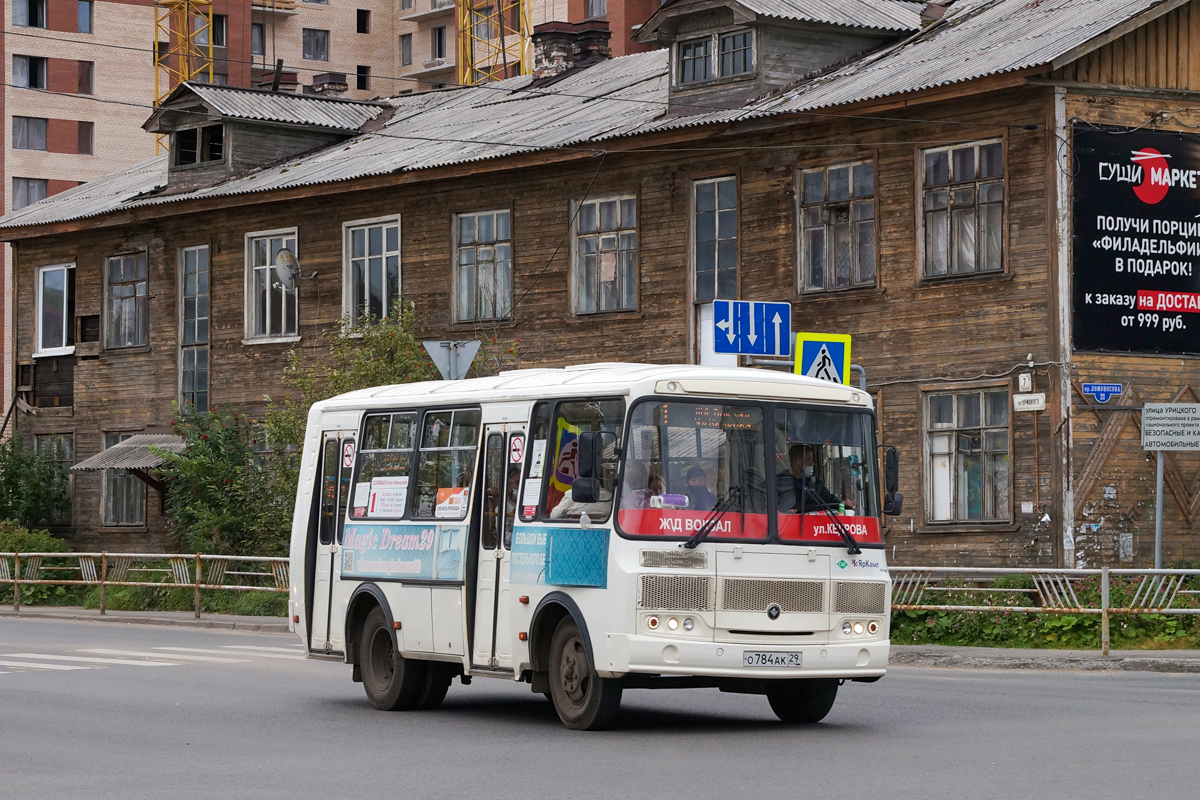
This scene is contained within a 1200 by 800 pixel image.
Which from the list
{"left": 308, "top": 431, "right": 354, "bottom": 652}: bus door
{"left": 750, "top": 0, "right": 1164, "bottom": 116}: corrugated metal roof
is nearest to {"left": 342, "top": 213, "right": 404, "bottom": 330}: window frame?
{"left": 750, "top": 0, "right": 1164, "bottom": 116}: corrugated metal roof

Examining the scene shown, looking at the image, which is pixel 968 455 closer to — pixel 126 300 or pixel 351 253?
pixel 351 253

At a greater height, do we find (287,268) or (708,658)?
(287,268)

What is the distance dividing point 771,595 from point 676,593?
0.74 m

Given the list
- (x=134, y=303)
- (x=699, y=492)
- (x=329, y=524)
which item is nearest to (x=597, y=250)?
(x=134, y=303)

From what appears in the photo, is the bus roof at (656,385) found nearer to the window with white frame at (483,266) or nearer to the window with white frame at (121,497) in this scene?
the window with white frame at (483,266)

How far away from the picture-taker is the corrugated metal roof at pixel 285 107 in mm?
39062

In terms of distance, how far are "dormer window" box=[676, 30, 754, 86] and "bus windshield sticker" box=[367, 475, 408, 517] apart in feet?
49.5

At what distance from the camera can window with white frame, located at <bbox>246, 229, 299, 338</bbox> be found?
37.4 m

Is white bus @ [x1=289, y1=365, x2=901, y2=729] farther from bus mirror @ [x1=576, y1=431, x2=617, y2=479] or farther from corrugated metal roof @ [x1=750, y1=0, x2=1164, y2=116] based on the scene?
corrugated metal roof @ [x1=750, y1=0, x2=1164, y2=116]

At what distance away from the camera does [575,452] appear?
565 inches

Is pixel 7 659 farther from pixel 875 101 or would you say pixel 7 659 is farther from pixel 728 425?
pixel 875 101

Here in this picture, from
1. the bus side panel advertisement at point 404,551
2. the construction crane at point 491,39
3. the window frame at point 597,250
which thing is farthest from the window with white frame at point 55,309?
the construction crane at point 491,39

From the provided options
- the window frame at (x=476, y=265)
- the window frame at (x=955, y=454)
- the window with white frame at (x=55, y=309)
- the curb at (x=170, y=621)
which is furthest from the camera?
the window with white frame at (x=55, y=309)

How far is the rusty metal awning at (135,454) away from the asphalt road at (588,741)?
60.6ft
